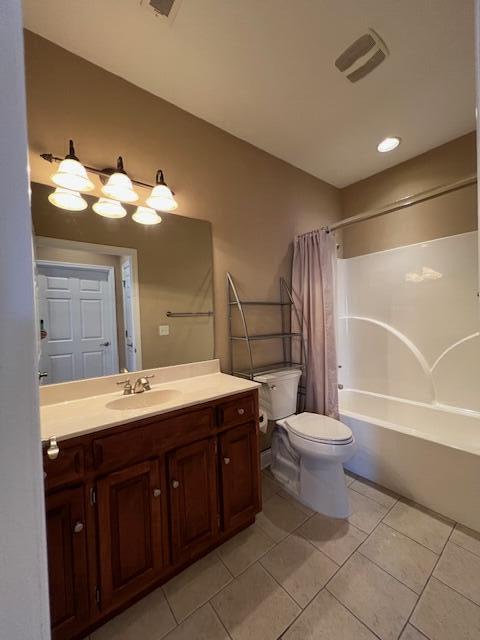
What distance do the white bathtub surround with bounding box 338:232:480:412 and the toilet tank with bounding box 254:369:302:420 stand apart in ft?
3.15

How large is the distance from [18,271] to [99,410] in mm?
1035

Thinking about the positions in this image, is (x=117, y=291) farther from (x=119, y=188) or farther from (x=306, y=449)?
(x=306, y=449)

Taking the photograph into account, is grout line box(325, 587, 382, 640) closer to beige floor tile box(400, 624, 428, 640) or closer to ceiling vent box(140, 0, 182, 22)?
beige floor tile box(400, 624, 428, 640)

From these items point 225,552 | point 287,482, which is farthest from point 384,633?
point 287,482

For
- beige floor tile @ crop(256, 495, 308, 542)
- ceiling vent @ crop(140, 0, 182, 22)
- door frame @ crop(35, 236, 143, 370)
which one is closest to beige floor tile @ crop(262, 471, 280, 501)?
beige floor tile @ crop(256, 495, 308, 542)

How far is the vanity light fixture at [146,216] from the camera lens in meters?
A: 1.56

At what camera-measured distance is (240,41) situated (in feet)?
4.39

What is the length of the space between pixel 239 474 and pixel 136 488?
22.9 inches

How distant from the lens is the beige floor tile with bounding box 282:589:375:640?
101cm

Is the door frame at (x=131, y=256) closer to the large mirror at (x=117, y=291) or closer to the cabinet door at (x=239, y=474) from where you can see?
the large mirror at (x=117, y=291)

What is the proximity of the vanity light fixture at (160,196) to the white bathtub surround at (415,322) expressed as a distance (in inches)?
76.7

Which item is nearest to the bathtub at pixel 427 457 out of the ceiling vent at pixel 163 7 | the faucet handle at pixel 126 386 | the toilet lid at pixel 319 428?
the toilet lid at pixel 319 428

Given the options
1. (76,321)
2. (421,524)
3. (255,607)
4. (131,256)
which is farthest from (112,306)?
(421,524)

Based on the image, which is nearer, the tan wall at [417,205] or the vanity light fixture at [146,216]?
the vanity light fixture at [146,216]
